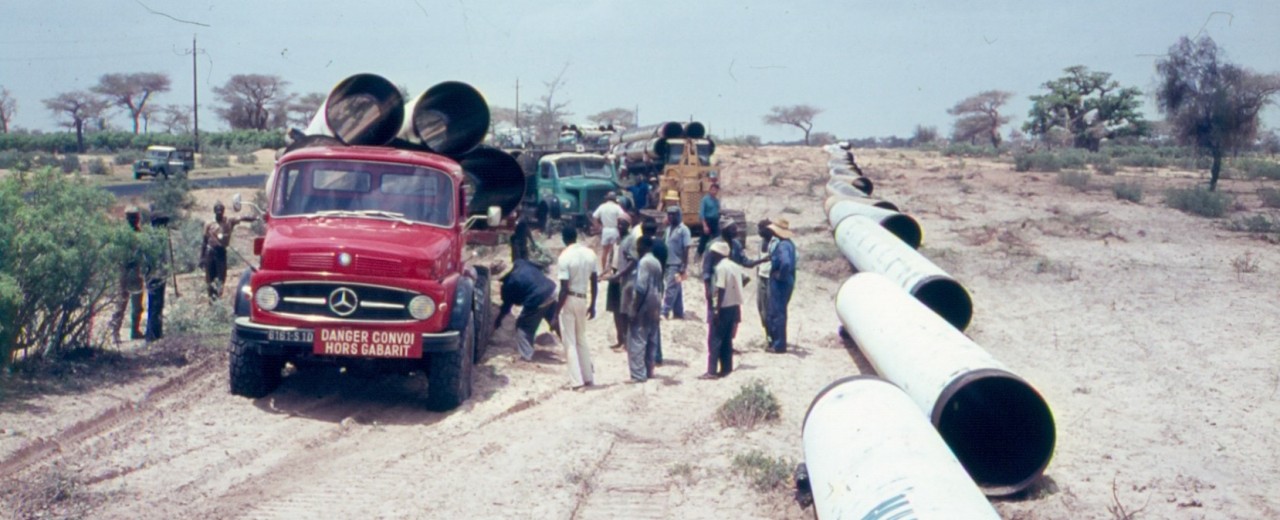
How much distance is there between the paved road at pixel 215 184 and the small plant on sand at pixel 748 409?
26.9m

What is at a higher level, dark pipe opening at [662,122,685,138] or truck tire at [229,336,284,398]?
dark pipe opening at [662,122,685,138]

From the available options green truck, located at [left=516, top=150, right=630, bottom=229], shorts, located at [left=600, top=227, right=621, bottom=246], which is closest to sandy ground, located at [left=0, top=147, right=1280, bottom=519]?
shorts, located at [left=600, top=227, right=621, bottom=246]

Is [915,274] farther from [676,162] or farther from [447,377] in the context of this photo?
[676,162]

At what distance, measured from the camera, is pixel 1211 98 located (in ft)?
110

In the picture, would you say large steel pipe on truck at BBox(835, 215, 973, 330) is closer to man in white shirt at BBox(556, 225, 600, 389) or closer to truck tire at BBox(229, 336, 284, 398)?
man in white shirt at BBox(556, 225, 600, 389)

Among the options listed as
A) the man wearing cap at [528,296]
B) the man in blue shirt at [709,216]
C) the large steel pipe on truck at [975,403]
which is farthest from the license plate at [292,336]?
the man in blue shirt at [709,216]

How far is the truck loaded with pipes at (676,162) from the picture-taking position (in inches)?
953

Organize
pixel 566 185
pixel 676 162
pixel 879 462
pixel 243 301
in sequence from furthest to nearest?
1. pixel 676 162
2. pixel 566 185
3. pixel 243 301
4. pixel 879 462

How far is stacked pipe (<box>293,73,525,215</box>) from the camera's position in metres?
11.5

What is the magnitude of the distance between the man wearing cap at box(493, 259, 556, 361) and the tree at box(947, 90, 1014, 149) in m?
65.5

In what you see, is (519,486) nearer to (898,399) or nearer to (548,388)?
(898,399)

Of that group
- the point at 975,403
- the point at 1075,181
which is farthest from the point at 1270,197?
the point at 975,403

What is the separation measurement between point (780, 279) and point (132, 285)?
659 cm

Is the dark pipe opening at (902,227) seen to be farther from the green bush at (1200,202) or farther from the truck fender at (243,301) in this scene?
the green bush at (1200,202)
